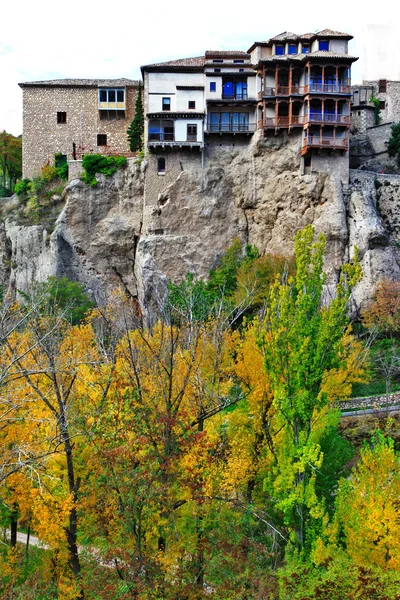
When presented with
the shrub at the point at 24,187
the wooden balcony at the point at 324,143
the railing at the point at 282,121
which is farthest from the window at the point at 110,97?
the wooden balcony at the point at 324,143

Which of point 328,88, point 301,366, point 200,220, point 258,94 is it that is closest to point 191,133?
point 258,94

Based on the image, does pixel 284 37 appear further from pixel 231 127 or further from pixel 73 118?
pixel 73 118

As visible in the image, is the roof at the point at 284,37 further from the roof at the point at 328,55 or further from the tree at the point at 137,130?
the tree at the point at 137,130

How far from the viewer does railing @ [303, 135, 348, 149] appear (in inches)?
1847

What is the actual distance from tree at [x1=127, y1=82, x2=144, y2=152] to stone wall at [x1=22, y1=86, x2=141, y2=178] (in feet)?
7.29

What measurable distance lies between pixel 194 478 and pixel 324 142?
34.6m

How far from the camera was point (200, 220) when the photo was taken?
5025 centimetres

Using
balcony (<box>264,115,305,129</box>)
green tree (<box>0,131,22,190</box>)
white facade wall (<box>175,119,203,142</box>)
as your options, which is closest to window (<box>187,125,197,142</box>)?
white facade wall (<box>175,119,203,142</box>)

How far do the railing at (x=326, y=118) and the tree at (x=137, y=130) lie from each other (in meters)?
13.7

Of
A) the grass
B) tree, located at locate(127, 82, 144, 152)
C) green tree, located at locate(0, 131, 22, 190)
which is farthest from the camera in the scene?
green tree, located at locate(0, 131, 22, 190)

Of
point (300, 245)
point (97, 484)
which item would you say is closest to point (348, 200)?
point (300, 245)

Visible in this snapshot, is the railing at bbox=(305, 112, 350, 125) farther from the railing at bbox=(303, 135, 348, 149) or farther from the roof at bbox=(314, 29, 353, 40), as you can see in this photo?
the roof at bbox=(314, 29, 353, 40)

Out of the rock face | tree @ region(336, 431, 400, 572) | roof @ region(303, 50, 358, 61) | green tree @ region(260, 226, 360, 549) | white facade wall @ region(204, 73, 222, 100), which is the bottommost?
tree @ region(336, 431, 400, 572)

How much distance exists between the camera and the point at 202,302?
41844 mm
